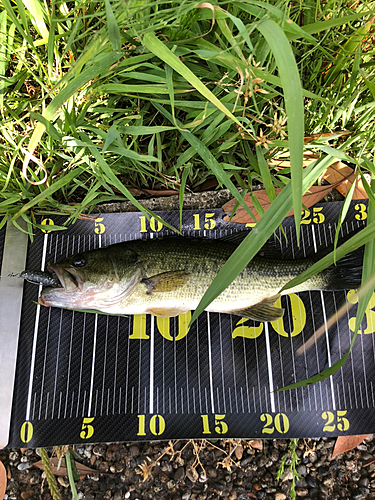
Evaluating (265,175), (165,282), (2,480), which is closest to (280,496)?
(165,282)

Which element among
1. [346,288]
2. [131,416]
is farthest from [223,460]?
[346,288]

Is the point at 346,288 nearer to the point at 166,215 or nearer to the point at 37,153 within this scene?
the point at 166,215

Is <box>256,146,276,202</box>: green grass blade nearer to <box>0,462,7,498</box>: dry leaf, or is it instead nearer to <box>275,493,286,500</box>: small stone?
<box>275,493,286,500</box>: small stone

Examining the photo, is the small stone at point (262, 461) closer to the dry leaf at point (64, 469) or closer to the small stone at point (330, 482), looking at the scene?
the small stone at point (330, 482)

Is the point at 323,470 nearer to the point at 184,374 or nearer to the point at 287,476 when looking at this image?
the point at 287,476

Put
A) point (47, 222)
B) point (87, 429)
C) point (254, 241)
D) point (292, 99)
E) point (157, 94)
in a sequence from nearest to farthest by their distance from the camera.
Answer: point (292, 99) → point (254, 241) → point (157, 94) → point (87, 429) → point (47, 222)

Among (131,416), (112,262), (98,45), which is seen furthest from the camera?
(131,416)

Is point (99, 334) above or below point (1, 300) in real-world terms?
below

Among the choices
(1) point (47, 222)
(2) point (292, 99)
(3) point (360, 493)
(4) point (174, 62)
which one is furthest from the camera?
(1) point (47, 222)
